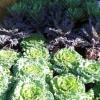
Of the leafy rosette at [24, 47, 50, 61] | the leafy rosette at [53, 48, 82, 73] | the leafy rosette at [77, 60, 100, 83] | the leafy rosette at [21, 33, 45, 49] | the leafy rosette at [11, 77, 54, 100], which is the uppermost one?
the leafy rosette at [21, 33, 45, 49]

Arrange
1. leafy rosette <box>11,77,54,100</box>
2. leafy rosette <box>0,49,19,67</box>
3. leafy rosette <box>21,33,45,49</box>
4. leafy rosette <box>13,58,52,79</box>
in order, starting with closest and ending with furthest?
leafy rosette <box>11,77,54,100</box> < leafy rosette <box>13,58,52,79</box> < leafy rosette <box>0,49,19,67</box> < leafy rosette <box>21,33,45,49</box>

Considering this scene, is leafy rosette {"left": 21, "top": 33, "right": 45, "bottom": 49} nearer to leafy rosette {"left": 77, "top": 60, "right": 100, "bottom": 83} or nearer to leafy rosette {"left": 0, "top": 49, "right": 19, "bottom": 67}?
leafy rosette {"left": 0, "top": 49, "right": 19, "bottom": 67}

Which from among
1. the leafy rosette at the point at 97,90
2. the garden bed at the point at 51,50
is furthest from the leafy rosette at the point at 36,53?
the leafy rosette at the point at 97,90

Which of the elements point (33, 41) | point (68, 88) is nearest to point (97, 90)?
point (68, 88)

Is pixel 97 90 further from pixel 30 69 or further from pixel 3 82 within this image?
pixel 3 82

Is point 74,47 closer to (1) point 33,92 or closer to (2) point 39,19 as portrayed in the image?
(2) point 39,19

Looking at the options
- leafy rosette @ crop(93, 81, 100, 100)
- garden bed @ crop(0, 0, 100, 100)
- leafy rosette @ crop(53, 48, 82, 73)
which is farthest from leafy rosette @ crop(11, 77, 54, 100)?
leafy rosette @ crop(93, 81, 100, 100)

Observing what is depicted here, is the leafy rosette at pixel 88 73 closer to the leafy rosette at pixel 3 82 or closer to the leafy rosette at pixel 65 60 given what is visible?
the leafy rosette at pixel 65 60
